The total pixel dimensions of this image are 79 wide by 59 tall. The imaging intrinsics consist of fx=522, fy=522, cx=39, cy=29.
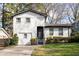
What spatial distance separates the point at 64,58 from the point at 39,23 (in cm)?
54

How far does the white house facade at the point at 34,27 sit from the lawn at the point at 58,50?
14 centimetres

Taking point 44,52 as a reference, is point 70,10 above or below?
above

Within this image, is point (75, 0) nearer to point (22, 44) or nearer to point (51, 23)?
point (51, 23)

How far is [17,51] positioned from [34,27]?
0.37 metres

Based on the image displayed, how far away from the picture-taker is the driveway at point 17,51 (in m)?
6.48

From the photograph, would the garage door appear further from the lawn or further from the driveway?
the lawn

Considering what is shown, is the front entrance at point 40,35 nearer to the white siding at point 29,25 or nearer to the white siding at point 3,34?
the white siding at point 29,25

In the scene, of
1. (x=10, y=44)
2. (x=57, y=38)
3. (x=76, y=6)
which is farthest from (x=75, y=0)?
(x=10, y=44)

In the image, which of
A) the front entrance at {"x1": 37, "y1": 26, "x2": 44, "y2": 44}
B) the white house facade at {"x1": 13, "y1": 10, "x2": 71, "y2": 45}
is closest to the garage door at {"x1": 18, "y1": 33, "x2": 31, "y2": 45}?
the white house facade at {"x1": 13, "y1": 10, "x2": 71, "y2": 45}

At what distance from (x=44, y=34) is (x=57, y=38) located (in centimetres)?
17

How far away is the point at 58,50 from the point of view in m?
6.48

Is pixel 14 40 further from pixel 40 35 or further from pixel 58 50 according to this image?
pixel 58 50

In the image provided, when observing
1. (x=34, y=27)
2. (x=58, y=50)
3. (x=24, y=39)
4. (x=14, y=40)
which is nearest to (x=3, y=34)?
(x=14, y=40)

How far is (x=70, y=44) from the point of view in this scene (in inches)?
257
